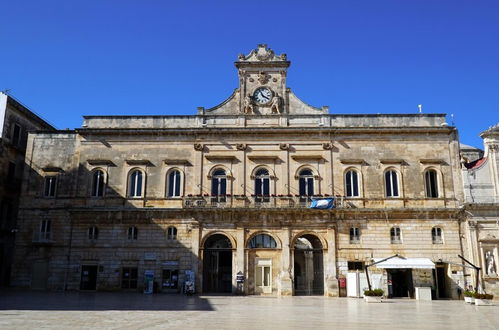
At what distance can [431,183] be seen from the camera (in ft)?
108

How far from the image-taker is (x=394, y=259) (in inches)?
1176

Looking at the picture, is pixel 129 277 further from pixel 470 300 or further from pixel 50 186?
pixel 470 300

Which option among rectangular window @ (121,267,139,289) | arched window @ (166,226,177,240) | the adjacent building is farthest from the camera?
arched window @ (166,226,177,240)

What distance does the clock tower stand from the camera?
34.7 m

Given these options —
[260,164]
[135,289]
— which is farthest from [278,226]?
[135,289]

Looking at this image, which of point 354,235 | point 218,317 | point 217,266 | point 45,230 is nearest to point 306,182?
point 354,235

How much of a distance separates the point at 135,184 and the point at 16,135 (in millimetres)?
12103

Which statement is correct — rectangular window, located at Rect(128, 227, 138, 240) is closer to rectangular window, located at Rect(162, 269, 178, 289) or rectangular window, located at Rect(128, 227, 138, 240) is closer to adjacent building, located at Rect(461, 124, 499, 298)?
A: rectangular window, located at Rect(162, 269, 178, 289)

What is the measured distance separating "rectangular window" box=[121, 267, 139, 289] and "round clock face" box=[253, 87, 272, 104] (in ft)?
48.8

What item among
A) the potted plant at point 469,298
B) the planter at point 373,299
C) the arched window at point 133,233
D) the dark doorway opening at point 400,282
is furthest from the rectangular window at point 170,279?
the potted plant at point 469,298

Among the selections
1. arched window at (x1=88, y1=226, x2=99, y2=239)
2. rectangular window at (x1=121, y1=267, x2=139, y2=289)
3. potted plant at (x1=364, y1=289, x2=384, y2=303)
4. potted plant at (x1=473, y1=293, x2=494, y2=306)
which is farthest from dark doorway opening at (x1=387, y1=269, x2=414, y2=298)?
arched window at (x1=88, y1=226, x2=99, y2=239)

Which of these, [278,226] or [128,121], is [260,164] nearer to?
[278,226]

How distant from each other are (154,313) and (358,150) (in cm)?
2018

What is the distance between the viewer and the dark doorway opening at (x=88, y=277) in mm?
32438
